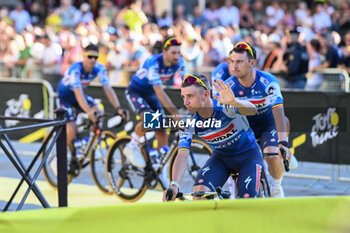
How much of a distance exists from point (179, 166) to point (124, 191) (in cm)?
442

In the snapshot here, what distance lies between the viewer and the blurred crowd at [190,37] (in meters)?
16.3

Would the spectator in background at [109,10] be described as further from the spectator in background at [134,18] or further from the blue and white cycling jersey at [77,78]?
the blue and white cycling jersey at [77,78]

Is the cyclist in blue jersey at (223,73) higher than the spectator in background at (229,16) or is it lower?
lower

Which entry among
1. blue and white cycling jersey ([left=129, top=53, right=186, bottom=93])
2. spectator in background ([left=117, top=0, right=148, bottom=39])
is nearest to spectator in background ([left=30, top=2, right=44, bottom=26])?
spectator in background ([left=117, top=0, right=148, bottom=39])

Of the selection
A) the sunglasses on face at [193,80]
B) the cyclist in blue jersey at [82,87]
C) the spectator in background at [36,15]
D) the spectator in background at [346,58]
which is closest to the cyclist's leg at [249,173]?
the sunglasses on face at [193,80]

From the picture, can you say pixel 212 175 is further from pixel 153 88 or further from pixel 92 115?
pixel 92 115

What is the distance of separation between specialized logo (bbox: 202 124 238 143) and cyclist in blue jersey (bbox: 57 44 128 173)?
13.0 feet

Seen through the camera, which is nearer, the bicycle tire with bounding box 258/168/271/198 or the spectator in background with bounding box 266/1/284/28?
the bicycle tire with bounding box 258/168/271/198

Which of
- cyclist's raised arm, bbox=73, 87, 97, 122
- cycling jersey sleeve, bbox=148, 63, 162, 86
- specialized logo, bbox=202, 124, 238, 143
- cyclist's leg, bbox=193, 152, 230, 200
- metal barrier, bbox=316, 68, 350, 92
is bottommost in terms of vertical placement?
metal barrier, bbox=316, 68, 350, 92

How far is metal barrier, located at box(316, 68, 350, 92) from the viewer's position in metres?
14.3

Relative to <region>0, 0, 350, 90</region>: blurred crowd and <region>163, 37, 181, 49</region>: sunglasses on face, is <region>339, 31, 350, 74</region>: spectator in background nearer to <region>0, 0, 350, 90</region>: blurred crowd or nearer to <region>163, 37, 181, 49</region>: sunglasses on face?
<region>0, 0, 350, 90</region>: blurred crowd

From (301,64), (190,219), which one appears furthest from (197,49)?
(190,219)

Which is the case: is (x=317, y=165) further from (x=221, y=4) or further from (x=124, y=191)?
(x=221, y=4)

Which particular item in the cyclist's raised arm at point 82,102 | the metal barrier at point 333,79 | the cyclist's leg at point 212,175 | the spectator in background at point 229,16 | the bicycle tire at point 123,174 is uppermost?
the spectator in background at point 229,16
